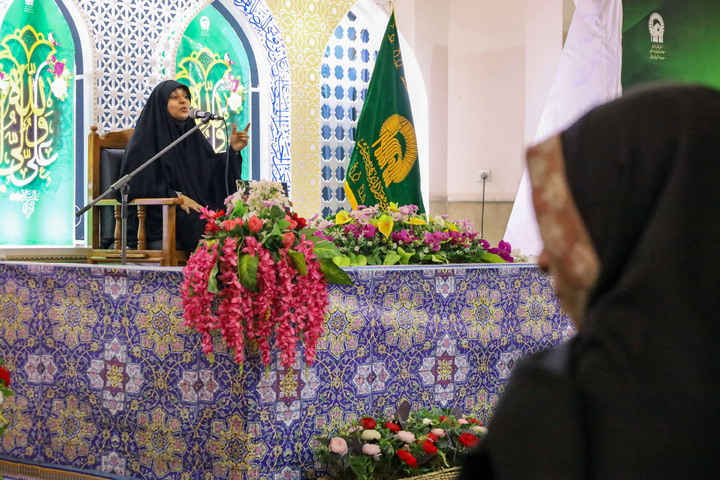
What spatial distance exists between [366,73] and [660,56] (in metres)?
2.38

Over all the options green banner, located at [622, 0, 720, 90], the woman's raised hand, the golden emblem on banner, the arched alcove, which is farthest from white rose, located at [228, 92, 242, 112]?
green banner, located at [622, 0, 720, 90]

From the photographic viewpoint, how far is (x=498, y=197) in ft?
20.1

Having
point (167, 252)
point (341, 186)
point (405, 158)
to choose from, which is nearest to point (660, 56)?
point (405, 158)

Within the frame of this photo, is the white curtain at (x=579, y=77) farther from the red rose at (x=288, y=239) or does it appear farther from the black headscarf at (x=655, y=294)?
the black headscarf at (x=655, y=294)

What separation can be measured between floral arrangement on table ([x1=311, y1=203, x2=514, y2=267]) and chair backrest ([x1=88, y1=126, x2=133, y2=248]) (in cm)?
153

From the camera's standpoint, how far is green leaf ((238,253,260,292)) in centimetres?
232

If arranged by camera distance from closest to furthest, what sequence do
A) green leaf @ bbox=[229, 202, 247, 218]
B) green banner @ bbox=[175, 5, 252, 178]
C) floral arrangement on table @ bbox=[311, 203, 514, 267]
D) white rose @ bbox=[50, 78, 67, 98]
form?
1. green leaf @ bbox=[229, 202, 247, 218]
2. floral arrangement on table @ bbox=[311, 203, 514, 267]
3. white rose @ bbox=[50, 78, 67, 98]
4. green banner @ bbox=[175, 5, 252, 178]

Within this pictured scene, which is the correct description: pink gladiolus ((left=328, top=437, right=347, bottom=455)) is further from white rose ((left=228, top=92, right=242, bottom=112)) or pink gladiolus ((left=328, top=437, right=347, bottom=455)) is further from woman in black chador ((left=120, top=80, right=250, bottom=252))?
white rose ((left=228, top=92, right=242, bottom=112))

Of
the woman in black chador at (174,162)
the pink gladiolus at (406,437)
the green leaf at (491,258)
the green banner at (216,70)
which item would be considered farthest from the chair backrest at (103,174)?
the pink gladiolus at (406,437)

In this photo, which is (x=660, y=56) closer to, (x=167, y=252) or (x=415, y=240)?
(x=415, y=240)

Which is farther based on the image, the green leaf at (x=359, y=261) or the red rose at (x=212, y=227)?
the green leaf at (x=359, y=261)

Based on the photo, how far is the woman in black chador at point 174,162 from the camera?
162 inches

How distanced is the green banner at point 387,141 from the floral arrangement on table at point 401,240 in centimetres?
235

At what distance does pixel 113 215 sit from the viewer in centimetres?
435
